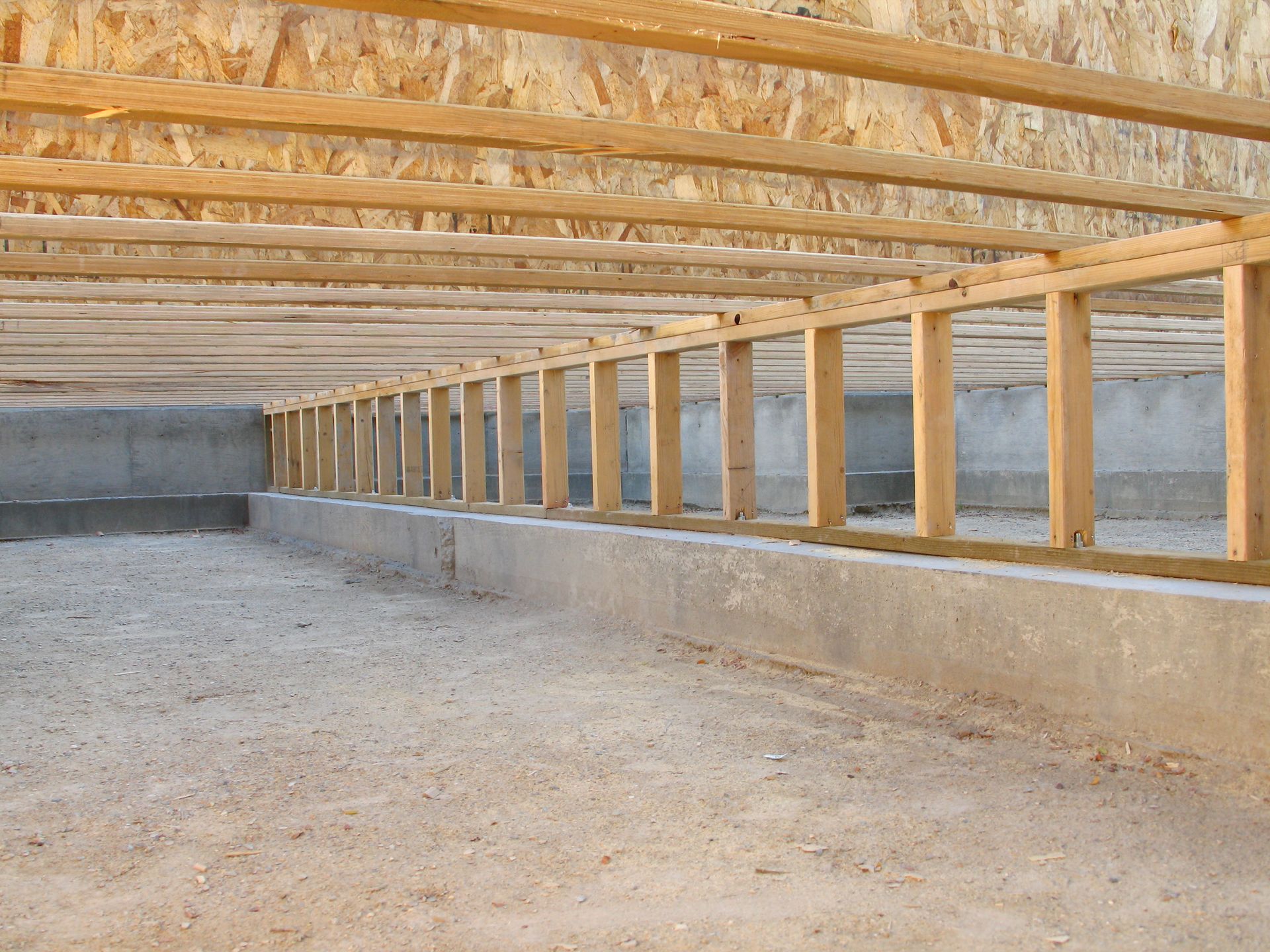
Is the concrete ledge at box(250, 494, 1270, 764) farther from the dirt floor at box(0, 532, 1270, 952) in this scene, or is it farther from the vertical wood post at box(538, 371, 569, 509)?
the vertical wood post at box(538, 371, 569, 509)

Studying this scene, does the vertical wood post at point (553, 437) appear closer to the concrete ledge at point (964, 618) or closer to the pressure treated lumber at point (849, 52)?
the concrete ledge at point (964, 618)

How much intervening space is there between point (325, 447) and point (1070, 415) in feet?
41.9

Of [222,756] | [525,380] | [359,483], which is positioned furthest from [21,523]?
[222,756]

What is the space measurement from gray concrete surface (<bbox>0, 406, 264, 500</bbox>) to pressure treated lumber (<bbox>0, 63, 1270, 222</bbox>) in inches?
626

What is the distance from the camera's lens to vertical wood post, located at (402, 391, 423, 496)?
1330 cm

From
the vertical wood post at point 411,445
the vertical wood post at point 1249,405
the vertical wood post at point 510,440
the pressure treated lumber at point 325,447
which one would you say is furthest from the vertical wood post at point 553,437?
the pressure treated lumber at point 325,447

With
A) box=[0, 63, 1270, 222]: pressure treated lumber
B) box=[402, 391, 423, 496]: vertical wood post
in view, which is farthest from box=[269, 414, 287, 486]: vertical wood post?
box=[0, 63, 1270, 222]: pressure treated lumber

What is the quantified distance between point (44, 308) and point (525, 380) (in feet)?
43.5

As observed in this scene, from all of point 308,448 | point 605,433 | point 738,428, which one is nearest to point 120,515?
point 308,448

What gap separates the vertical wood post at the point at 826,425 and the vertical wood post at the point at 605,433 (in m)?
2.49

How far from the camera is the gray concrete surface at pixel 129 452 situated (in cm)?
1772

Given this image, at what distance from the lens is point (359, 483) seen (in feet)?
48.4

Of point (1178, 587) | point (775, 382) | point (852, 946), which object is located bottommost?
point (852, 946)

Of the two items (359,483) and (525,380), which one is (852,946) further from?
(525,380)
